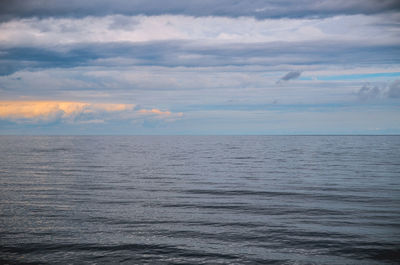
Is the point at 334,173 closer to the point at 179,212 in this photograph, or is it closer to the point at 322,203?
the point at 322,203

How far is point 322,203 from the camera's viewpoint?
2442cm

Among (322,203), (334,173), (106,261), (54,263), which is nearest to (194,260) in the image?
(106,261)

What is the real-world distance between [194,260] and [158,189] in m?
17.0

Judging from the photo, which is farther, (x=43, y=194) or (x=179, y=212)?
(x=43, y=194)

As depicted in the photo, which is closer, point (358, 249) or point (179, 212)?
point (358, 249)

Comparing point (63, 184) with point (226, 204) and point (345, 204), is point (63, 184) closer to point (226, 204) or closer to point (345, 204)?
point (226, 204)

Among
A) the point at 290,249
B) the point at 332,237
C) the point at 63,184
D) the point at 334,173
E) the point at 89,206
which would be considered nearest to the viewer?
the point at 290,249

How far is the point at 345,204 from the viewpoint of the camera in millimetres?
23984

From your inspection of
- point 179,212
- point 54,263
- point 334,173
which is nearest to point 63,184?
point 179,212

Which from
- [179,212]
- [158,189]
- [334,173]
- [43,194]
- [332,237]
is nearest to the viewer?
[332,237]

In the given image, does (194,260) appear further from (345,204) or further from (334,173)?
(334,173)

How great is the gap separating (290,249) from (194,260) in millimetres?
4246

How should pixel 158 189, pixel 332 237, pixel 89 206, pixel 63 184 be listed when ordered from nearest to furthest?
pixel 332 237
pixel 89 206
pixel 158 189
pixel 63 184

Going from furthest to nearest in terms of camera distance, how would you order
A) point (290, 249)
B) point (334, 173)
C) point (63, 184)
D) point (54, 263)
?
point (334, 173) → point (63, 184) → point (290, 249) → point (54, 263)
